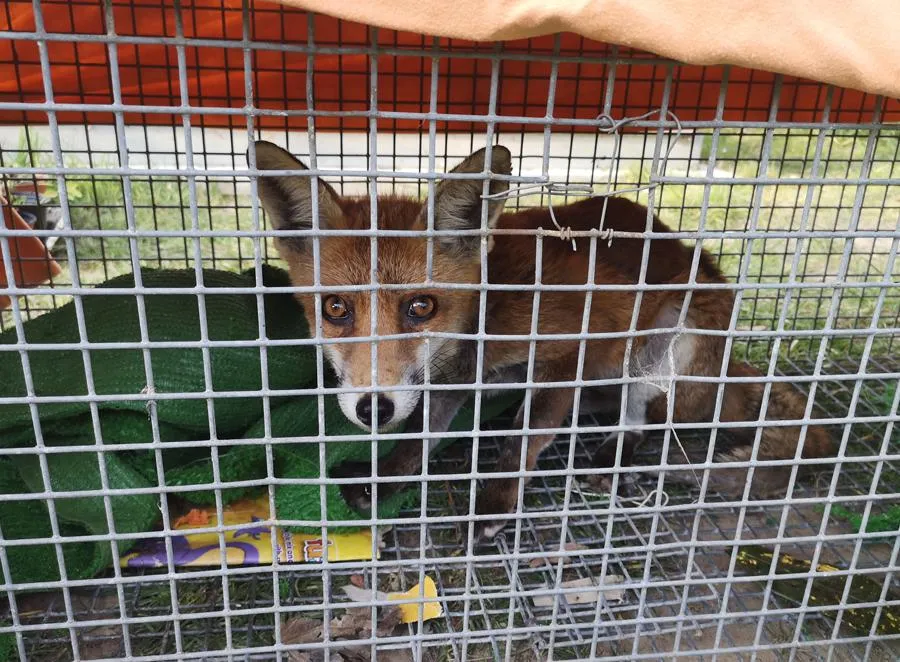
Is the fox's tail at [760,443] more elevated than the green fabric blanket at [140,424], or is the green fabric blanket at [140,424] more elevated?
the green fabric blanket at [140,424]

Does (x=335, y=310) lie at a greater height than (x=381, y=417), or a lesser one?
greater

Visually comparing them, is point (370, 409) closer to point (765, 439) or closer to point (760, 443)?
point (760, 443)

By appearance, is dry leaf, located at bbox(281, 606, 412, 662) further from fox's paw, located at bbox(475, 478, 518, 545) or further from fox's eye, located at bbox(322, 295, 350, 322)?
fox's eye, located at bbox(322, 295, 350, 322)

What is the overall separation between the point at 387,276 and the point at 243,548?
0.91 meters

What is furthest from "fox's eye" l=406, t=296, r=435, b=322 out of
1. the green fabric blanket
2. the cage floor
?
the cage floor

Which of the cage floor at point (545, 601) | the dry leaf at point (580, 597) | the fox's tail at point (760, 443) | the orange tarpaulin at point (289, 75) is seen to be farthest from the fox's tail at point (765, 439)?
the orange tarpaulin at point (289, 75)

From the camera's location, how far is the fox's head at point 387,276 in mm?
1735

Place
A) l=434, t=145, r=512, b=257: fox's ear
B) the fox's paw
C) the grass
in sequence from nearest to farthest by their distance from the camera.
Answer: l=434, t=145, r=512, b=257: fox's ear → the fox's paw → the grass

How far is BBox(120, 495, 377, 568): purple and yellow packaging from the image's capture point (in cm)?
198

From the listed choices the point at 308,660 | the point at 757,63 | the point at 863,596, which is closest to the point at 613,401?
the point at 863,596

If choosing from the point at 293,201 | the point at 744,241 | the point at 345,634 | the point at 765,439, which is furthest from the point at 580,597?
the point at 744,241

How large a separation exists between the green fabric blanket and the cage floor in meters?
0.18

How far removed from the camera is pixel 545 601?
1.96 meters

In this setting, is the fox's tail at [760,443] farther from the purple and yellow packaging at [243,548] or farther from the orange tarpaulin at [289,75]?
the purple and yellow packaging at [243,548]
